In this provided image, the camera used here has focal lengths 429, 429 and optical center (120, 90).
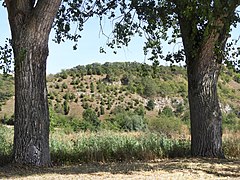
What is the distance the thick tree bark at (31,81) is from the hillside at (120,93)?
27117 millimetres

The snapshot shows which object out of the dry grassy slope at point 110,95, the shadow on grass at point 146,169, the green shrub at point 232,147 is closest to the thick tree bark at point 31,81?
the shadow on grass at point 146,169

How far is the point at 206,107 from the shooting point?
1113 centimetres

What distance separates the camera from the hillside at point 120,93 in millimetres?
40266

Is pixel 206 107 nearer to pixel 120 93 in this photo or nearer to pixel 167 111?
pixel 167 111

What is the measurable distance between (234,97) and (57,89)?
1883cm

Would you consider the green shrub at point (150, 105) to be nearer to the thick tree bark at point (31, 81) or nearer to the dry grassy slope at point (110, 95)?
the dry grassy slope at point (110, 95)

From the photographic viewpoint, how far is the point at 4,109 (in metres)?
32.2

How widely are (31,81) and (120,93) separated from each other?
37840 millimetres

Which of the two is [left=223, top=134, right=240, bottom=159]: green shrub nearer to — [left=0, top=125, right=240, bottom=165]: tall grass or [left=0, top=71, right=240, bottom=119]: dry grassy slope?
[left=0, top=125, right=240, bottom=165]: tall grass

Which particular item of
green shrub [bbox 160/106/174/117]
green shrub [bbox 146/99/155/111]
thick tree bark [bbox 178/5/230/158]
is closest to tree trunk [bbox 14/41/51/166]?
thick tree bark [bbox 178/5/230/158]

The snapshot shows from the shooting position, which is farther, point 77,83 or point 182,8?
point 77,83

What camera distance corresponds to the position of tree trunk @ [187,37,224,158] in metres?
11.1

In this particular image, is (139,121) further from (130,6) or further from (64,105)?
(130,6)

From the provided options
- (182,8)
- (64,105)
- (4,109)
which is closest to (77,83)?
(64,105)
